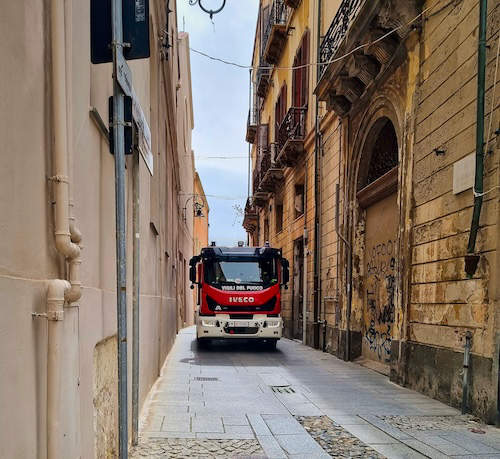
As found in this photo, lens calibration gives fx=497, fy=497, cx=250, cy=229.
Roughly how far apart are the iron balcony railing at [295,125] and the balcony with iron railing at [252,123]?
12711 millimetres

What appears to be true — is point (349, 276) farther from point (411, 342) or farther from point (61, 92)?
point (61, 92)

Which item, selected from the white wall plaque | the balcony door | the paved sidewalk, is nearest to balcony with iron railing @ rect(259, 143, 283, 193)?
the balcony door

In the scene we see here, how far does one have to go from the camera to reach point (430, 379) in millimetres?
6961

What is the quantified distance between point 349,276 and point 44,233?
377 inches

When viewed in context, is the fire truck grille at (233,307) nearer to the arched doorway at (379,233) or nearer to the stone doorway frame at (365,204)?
the stone doorway frame at (365,204)

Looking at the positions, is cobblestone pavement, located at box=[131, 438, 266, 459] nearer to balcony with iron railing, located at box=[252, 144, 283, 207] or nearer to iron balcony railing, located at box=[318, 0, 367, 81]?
iron balcony railing, located at box=[318, 0, 367, 81]

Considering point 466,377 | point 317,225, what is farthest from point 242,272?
point 466,377

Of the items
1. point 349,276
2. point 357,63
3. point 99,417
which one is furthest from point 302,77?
point 99,417

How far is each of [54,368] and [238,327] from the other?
10.0 m

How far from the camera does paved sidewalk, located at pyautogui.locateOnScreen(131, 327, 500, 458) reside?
4637mm

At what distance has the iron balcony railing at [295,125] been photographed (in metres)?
16.2

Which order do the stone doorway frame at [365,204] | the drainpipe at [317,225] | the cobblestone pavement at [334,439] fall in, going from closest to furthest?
the cobblestone pavement at [334,439] < the stone doorway frame at [365,204] < the drainpipe at [317,225]

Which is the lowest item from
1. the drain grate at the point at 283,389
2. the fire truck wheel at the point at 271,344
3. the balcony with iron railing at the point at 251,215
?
the fire truck wheel at the point at 271,344

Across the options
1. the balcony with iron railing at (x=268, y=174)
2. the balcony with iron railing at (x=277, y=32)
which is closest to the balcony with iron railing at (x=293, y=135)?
the balcony with iron railing at (x=268, y=174)
